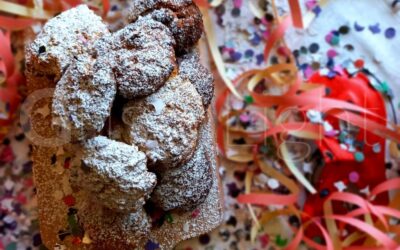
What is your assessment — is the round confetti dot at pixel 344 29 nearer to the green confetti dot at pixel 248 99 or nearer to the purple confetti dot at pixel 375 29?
the purple confetti dot at pixel 375 29

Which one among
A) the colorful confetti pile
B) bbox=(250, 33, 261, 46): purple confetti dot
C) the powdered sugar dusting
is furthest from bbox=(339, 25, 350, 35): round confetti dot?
the powdered sugar dusting

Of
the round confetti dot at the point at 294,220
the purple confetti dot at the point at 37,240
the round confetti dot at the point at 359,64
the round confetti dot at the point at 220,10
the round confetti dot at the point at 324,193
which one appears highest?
the round confetti dot at the point at 220,10

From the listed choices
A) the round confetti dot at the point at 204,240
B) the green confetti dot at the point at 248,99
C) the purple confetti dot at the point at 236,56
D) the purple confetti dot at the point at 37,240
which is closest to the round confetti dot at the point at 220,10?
the purple confetti dot at the point at 236,56

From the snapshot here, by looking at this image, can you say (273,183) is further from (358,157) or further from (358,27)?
(358,27)

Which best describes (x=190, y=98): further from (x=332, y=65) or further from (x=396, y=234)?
(x=396, y=234)

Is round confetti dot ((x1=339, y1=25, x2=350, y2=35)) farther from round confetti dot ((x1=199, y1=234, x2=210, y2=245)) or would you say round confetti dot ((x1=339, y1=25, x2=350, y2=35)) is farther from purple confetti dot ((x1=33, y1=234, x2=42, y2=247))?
purple confetti dot ((x1=33, y1=234, x2=42, y2=247))

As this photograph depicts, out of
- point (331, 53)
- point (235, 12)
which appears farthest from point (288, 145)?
point (235, 12)
